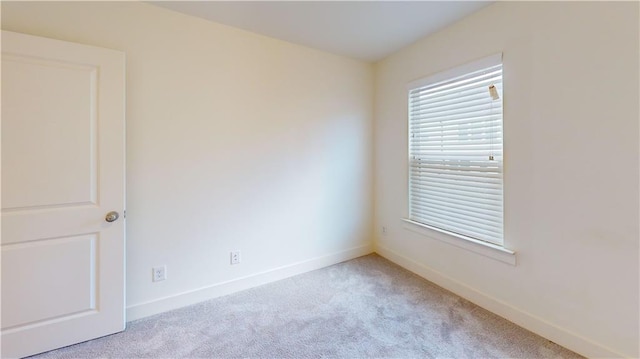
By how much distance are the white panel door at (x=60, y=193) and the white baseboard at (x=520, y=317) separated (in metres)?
2.61

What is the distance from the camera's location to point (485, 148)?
7.02 feet

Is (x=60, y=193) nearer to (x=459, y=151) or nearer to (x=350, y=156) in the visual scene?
(x=350, y=156)

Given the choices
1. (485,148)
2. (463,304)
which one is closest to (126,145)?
(485,148)

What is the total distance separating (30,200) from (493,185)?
320cm

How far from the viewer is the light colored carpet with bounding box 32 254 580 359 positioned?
1.68 meters

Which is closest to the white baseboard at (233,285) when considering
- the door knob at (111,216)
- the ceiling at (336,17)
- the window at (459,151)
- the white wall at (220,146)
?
the white wall at (220,146)

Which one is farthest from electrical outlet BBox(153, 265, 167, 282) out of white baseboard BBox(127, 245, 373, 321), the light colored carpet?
the light colored carpet

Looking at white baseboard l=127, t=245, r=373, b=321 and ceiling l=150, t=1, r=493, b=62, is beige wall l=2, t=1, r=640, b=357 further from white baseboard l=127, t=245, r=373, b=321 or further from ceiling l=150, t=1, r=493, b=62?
ceiling l=150, t=1, r=493, b=62

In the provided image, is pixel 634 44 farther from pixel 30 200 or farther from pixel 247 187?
pixel 30 200

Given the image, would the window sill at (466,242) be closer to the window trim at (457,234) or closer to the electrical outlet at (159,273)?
the window trim at (457,234)

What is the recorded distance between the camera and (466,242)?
2277 millimetres

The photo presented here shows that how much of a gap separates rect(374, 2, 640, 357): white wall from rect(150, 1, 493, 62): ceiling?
29cm

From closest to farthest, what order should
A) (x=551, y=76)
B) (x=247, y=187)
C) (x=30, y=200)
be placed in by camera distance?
(x=30, y=200) < (x=551, y=76) < (x=247, y=187)

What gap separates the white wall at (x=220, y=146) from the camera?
6.55 feet
